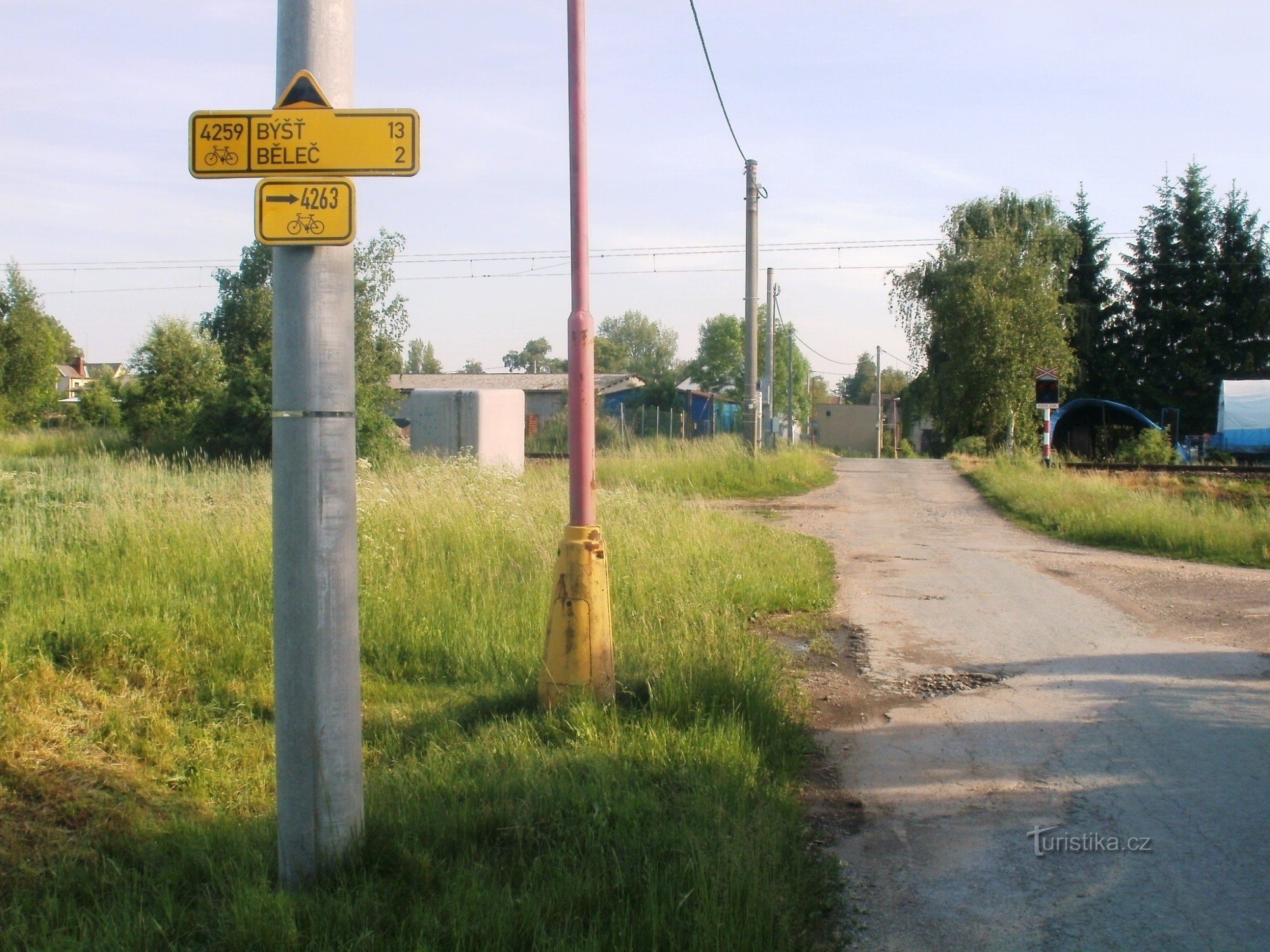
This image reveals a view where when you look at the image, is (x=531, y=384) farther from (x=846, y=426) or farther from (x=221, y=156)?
(x=221, y=156)

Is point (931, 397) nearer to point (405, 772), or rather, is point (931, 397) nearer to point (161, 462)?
point (161, 462)

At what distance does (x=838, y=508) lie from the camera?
18.5 meters

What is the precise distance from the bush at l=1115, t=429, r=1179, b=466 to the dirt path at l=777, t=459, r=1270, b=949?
24745 mm

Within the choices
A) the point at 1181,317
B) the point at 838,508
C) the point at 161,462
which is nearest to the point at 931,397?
the point at 1181,317

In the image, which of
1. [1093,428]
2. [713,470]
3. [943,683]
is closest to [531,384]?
[1093,428]

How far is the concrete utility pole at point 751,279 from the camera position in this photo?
2425 cm

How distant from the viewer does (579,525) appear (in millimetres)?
5852

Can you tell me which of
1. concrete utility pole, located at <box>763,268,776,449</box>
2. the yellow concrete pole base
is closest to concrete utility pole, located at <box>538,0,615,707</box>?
the yellow concrete pole base

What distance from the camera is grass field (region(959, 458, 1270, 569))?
13359mm

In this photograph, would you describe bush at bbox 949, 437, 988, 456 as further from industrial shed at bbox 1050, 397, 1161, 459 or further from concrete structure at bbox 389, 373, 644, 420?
concrete structure at bbox 389, 373, 644, 420

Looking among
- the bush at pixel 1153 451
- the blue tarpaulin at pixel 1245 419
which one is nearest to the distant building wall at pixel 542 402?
the bush at pixel 1153 451

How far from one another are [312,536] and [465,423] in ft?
72.0

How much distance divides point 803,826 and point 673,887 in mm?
1042

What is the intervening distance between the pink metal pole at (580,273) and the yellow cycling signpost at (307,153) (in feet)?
7.66
